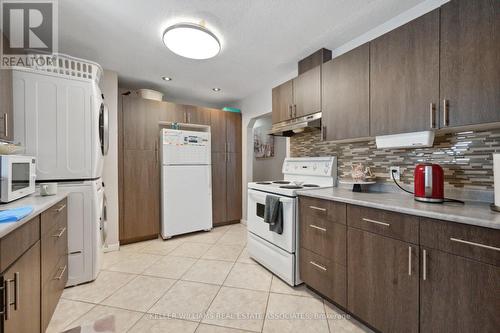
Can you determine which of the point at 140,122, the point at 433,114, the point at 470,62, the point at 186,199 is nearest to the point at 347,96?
the point at 433,114

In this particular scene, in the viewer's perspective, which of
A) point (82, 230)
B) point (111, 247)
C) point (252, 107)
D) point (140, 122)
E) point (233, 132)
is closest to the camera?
point (82, 230)

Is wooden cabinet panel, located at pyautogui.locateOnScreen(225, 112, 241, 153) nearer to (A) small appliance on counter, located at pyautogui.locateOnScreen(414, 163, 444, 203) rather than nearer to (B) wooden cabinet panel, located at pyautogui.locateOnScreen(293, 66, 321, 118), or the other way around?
(B) wooden cabinet panel, located at pyautogui.locateOnScreen(293, 66, 321, 118)

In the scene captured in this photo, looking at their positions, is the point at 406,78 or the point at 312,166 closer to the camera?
the point at 406,78

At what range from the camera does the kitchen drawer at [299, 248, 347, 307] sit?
1.57 metres

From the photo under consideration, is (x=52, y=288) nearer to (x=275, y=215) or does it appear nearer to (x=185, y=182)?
(x=275, y=215)

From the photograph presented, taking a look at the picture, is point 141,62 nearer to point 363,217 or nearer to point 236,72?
point 236,72

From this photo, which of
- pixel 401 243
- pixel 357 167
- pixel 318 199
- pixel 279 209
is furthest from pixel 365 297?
pixel 357 167

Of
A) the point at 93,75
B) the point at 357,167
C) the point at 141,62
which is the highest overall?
the point at 141,62

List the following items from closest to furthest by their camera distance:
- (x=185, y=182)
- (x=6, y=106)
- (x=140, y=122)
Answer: (x=6, y=106)
(x=140, y=122)
(x=185, y=182)

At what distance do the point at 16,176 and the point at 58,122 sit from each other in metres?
0.63

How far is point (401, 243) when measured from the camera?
48.2 inches

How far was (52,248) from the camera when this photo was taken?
146 centimetres

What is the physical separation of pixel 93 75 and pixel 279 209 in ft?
7.39

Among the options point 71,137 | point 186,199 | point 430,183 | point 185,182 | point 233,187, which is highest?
point 71,137
